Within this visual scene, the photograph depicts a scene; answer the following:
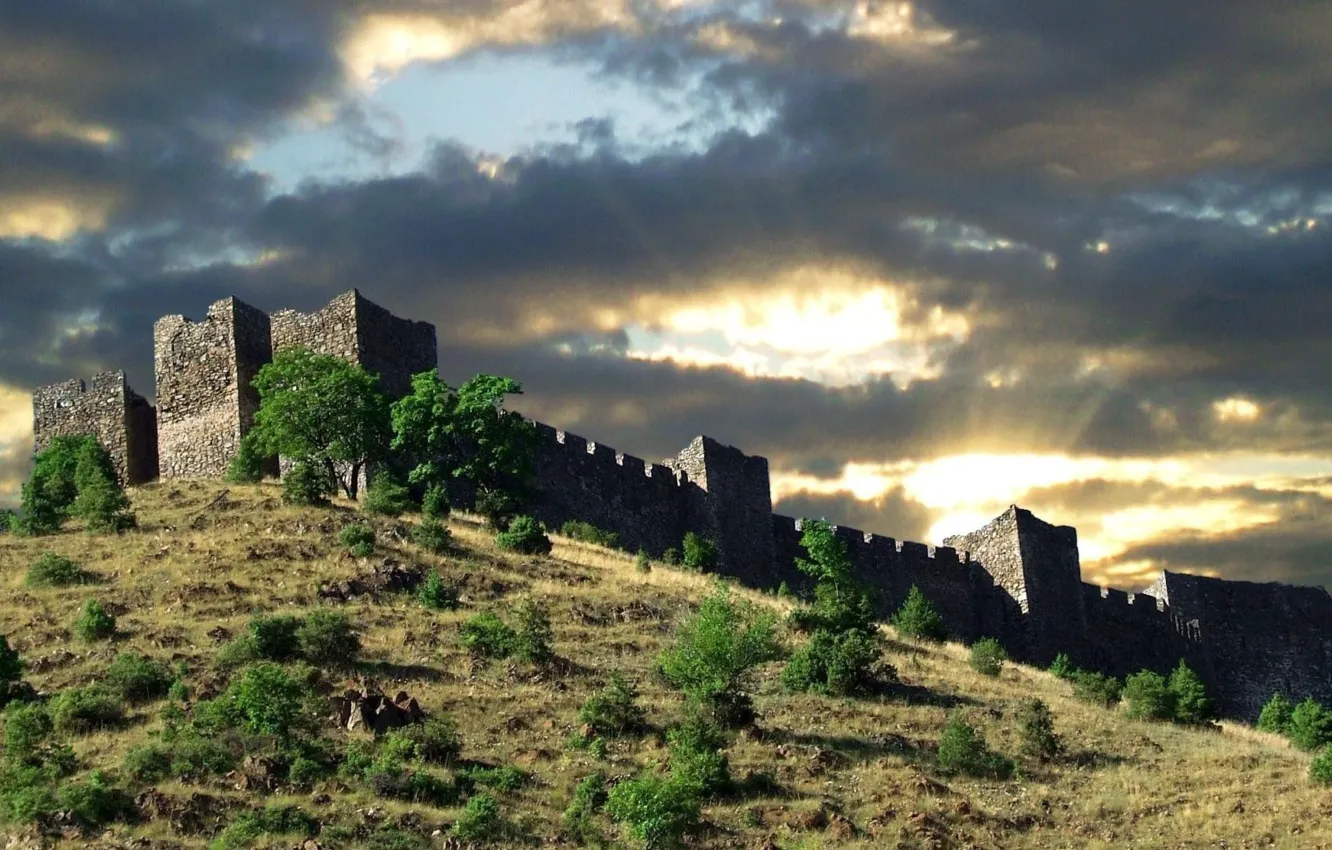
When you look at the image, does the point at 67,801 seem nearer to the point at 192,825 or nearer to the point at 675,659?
the point at 192,825

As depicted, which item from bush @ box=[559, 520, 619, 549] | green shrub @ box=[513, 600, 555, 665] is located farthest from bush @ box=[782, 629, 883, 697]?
bush @ box=[559, 520, 619, 549]

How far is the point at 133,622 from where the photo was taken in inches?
1842

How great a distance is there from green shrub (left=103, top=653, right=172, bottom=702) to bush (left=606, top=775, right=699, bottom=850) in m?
9.26

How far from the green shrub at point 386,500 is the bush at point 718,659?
11.3m

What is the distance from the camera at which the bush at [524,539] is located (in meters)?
54.9

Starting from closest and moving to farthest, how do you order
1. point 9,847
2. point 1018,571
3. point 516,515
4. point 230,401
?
point 9,847
point 516,515
point 230,401
point 1018,571

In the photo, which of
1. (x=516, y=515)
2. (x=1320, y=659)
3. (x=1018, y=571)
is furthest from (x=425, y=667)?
(x=1320, y=659)

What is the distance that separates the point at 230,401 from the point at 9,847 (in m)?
28.4

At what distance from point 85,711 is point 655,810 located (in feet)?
35.7

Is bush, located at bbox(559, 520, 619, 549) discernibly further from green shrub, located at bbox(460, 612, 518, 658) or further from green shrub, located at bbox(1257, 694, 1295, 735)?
green shrub, located at bbox(1257, 694, 1295, 735)

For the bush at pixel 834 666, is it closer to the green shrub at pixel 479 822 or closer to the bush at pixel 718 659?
the bush at pixel 718 659

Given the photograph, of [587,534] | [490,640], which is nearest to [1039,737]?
[490,640]

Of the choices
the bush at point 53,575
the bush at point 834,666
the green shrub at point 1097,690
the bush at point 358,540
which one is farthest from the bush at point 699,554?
the bush at point 53,575

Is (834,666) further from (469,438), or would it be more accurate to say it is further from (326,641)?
(469,438)
